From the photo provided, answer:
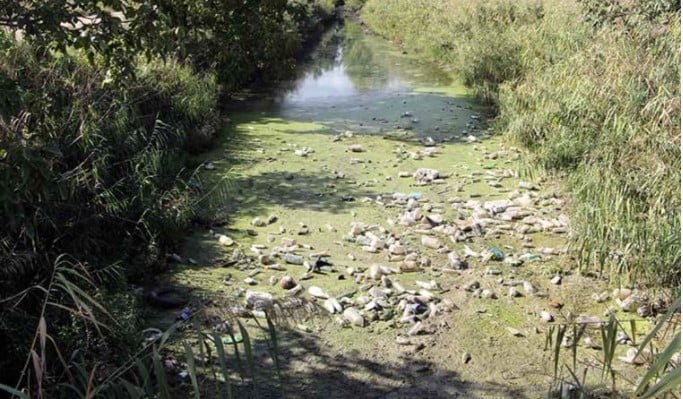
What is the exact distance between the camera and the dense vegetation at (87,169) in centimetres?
289

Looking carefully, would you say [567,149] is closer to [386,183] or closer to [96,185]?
[386,183]

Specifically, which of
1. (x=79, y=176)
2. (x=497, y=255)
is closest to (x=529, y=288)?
(x=497, y=255)

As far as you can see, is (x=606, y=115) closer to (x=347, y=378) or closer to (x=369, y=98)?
(x=347, y=378)

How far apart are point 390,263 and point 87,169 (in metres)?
2.42

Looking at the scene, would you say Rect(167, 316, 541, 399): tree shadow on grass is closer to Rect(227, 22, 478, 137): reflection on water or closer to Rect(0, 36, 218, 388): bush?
Rect(0, 36, 218, 388): bush

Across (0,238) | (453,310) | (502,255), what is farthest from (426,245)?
(0,238)

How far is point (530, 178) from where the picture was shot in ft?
23.2

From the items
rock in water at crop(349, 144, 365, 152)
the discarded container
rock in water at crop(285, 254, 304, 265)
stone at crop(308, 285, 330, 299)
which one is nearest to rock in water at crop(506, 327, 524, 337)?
the discarded container

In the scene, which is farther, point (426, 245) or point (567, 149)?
point (567, 149)

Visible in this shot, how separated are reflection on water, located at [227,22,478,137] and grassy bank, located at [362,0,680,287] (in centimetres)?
90

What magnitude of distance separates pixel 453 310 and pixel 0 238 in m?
2.82

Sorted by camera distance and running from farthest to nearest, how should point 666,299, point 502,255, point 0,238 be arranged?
point 502,255
point 666,299
point 0,238

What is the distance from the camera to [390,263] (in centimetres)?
523

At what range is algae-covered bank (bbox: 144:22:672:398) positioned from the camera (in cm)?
381
